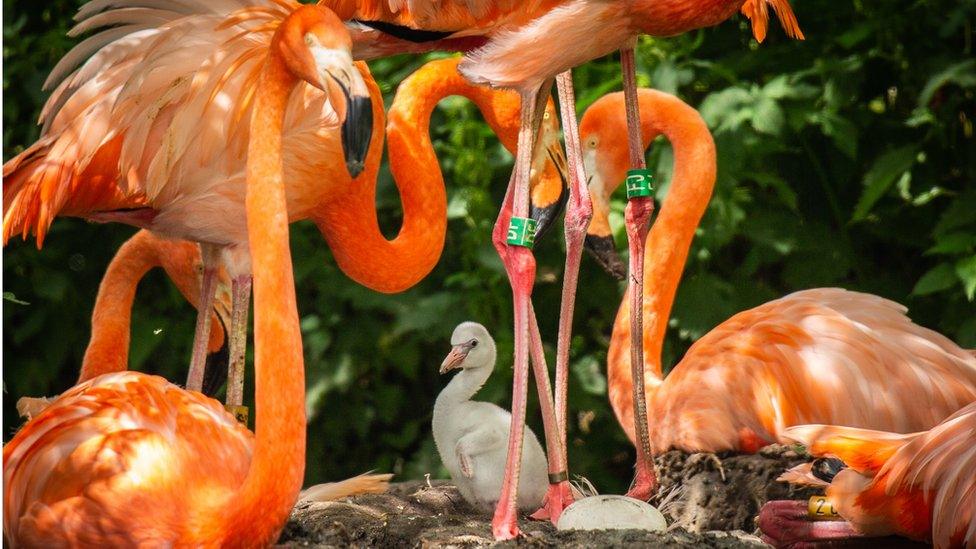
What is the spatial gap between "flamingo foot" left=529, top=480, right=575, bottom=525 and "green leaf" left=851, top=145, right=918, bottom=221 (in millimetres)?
2136

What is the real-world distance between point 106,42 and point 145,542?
182 centimetres

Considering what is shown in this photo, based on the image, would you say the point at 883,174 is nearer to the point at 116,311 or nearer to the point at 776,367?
the point at 776,367

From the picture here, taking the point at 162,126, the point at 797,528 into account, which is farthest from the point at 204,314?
the point at 797,528

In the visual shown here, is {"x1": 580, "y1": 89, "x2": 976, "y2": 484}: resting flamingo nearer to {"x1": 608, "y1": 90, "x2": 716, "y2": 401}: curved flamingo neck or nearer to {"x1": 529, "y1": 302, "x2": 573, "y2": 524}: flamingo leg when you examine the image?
{"x1": 608, "y1": 90, "x2": 716, "y2": 401}: curved flamingo neck

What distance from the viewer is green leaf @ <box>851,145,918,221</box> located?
4840 mm

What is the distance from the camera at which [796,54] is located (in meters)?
5.25

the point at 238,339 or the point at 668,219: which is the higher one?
the point at 668,219

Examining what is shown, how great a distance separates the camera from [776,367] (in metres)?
3.73

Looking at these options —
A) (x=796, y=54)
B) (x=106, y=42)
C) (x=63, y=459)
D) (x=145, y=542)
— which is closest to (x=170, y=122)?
(x=106, y=42)

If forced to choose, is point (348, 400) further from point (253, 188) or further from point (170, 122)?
point (253, 188)

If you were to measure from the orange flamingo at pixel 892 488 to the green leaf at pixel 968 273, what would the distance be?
161 cm

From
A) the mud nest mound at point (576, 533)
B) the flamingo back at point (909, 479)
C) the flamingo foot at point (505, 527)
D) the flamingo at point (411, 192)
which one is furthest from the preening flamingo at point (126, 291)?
the flamingo back at point (909, 479)

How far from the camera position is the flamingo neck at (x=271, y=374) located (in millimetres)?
2621

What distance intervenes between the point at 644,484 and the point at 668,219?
113 centimetres
